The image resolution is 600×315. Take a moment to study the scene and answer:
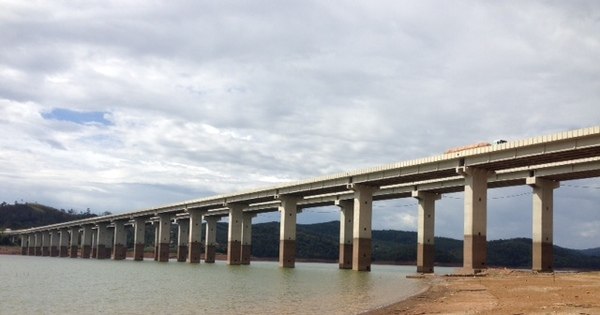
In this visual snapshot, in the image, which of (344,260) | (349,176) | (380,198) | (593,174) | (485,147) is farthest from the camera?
(380,198)

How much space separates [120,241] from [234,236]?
232 feet

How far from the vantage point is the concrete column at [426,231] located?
94500 millimetres

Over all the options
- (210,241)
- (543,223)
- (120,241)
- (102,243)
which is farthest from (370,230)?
(102,243)

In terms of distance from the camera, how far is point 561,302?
89.1 ft

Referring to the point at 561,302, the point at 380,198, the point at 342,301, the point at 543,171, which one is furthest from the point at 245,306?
the point at 380,198

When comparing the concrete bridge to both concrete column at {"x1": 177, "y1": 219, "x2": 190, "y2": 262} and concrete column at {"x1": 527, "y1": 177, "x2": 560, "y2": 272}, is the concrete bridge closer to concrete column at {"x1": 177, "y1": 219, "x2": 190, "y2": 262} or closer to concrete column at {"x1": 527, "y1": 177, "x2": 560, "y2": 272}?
concrete column at {"x1": 527, "y1": 177, "x2": 560, "y2": 272}

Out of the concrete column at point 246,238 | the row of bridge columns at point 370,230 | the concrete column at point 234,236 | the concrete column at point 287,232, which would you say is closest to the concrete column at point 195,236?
the row of bridge columns at point 370,230

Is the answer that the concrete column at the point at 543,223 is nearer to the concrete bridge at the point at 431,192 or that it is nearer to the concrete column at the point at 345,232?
the concrete bridge at the point at 431,192

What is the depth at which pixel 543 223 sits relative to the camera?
77250mm

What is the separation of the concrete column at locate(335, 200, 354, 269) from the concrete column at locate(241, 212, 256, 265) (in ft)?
85.7

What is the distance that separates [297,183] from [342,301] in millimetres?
67722

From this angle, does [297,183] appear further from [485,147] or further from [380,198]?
[485,147]

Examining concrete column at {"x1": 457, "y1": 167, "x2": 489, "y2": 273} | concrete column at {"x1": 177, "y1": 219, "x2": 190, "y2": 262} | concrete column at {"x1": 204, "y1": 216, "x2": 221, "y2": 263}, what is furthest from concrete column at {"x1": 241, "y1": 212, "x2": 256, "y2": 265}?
concrete column at {"x1": 457, "y1": 167, "x2": 489, "y2": 273}

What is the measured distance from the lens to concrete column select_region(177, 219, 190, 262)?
162500mm
